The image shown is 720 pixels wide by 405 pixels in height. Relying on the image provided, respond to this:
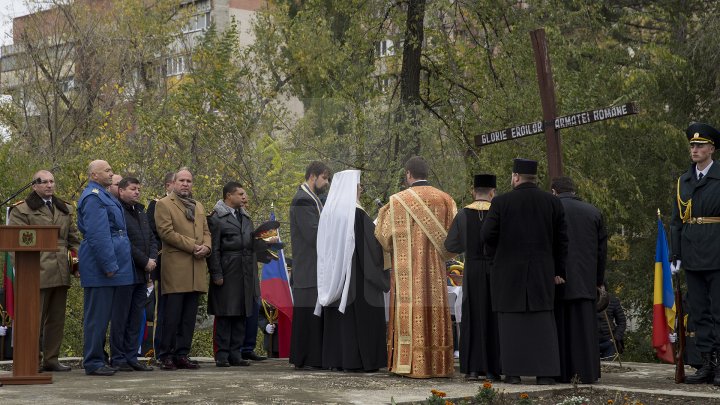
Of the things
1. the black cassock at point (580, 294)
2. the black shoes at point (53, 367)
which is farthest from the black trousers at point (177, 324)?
the black cassock at point (580, 294)

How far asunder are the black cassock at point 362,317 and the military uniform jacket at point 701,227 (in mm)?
2949

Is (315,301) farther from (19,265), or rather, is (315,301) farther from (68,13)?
(68,13)

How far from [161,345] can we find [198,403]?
3816 millimetres

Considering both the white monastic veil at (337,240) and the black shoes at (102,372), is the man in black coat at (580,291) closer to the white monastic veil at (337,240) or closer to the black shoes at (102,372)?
the white monastic veil at (337,240)

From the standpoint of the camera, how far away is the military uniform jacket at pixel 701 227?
426 inches

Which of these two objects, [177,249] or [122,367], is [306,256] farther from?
[122,367]

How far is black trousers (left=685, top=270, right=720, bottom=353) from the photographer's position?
1085 cm

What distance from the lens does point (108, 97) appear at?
34.4 m

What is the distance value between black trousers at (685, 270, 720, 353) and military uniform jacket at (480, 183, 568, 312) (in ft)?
3.88

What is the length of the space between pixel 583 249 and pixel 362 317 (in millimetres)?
2296

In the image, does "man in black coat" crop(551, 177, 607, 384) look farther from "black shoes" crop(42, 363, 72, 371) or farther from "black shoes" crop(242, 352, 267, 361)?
"black shoes" crop(42, 363, 72, 371)

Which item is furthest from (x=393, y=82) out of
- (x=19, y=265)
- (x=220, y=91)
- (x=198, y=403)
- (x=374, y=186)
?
(x=198, y=403)

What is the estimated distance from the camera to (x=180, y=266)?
12.4 m

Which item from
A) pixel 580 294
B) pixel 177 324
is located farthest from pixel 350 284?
pixel 580 294
